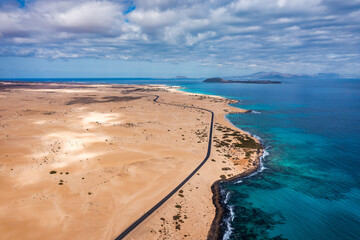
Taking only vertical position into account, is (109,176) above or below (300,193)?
above

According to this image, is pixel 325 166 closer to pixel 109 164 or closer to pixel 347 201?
pixel 347 201

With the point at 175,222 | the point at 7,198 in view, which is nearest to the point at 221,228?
the point at 175,222

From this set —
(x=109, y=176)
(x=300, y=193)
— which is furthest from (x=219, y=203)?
(x=109, y=176)

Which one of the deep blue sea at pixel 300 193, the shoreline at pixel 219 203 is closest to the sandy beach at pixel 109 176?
the shoreline at pixel 219 203

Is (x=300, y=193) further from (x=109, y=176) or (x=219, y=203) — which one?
(x=109, y=176)

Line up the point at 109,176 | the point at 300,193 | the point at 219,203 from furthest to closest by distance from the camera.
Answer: the point at 109,176 → the point at 300,193 → the point at 219,203

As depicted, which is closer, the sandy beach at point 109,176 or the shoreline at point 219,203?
the shoreline at point 219,203

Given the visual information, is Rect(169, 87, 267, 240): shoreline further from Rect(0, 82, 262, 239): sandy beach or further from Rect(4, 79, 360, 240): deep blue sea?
Rect(4, 79, 360, 240): deep blue sea

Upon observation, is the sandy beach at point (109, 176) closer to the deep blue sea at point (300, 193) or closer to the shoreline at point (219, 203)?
the shoreline at point (219, 203)
